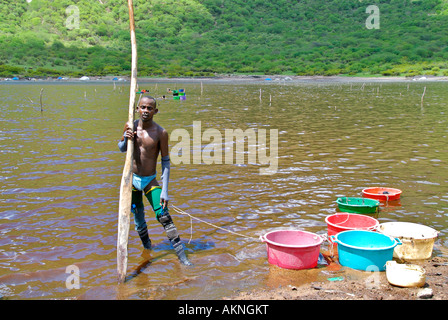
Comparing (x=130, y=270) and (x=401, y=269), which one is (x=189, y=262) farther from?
(x=401, y=269)

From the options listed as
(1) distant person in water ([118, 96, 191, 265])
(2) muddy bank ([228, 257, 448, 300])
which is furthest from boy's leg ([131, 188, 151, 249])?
(2) muddy bank ([228, 257, 448, 300])

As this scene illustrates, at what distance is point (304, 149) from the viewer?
19125 millimetres

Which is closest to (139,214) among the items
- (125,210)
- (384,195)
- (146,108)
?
(125,210)

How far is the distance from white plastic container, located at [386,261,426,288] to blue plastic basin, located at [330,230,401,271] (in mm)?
546

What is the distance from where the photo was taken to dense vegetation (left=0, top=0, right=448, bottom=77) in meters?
132

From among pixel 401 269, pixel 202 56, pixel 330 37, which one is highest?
pixel 330 37

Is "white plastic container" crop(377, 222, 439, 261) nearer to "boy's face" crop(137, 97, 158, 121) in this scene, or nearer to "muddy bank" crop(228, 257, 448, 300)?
"muddy bank" crop(228, 257, 448, 300)

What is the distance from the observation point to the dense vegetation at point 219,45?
132 metres

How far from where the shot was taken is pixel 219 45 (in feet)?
591

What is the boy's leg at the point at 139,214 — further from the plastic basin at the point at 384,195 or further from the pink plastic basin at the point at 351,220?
the plastic basin at the point at 384,195

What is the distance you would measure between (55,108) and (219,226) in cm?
3537

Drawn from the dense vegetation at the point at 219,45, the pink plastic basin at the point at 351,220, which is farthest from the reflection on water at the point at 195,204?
the dense vegetation at the point at 219,45

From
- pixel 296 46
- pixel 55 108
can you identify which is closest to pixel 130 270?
pixel 55 108

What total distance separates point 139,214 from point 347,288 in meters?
4.15
